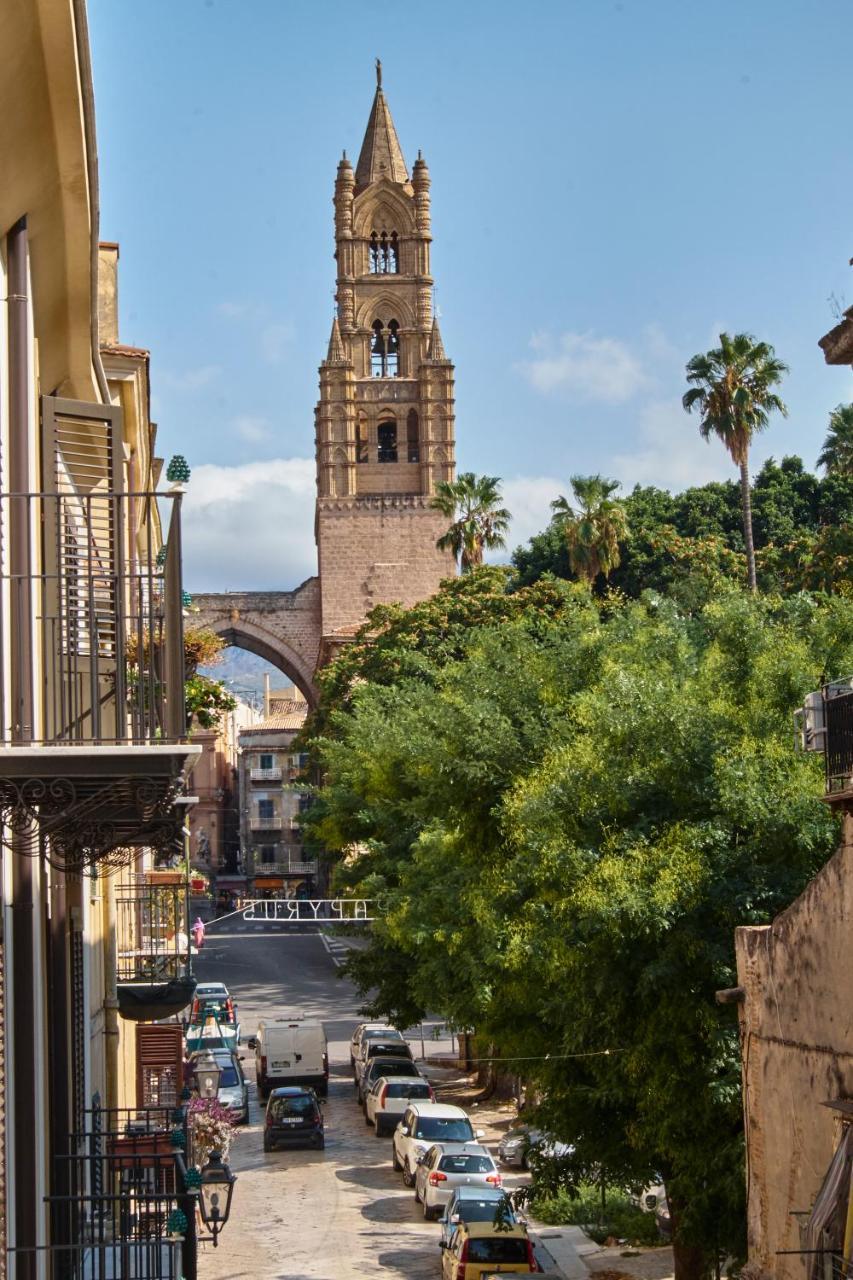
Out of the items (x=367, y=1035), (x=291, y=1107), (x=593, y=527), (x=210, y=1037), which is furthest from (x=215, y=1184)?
(x=593, y=527)

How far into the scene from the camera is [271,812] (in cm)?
11856

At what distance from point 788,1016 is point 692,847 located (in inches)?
117

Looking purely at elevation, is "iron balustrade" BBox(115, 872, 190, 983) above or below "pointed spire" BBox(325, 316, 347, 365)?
below

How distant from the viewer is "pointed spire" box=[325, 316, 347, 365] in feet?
309

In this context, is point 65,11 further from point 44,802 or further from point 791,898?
point 791,898

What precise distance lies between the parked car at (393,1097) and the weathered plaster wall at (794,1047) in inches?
745

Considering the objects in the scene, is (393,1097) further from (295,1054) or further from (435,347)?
(435,347)

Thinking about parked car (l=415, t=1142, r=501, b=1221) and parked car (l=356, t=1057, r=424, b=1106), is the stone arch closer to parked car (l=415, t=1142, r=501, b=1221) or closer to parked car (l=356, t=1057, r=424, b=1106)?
parked car (l=356, t=1057, r=424, b=1106)

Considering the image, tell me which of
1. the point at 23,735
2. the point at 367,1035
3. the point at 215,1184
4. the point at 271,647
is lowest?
the point at 367,1035

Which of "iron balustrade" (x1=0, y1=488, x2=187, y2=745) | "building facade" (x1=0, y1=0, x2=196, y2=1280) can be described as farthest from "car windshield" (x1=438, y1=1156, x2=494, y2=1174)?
"iron balustrade" (x1=0, y1=488, x2=187, y2=745)

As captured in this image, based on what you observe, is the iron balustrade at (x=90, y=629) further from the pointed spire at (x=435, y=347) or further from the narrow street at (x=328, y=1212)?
the pointed spire at (x=435, y=347)

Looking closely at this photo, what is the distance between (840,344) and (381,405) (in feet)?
265

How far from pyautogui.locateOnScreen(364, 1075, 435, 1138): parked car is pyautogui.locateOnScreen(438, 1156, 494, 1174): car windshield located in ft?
22.7

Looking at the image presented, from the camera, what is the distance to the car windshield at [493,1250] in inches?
854
